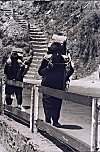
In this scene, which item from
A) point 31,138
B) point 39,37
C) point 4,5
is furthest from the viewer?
point 4,5

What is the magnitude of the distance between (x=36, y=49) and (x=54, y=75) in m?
17.4

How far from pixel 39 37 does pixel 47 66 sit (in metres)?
19.2

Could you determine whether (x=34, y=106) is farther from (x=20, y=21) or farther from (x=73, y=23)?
(x=20, y=21)

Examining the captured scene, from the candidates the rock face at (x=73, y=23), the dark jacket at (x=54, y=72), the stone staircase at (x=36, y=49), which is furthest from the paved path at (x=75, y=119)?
the rock face at (x=73, y=23)

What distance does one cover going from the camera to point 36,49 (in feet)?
77.6

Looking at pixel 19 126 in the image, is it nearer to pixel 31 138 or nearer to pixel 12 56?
pixel 31 138

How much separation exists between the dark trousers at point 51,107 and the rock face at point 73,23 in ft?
61.3

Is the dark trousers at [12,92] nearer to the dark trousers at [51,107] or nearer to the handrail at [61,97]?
the handrail at [61,97]

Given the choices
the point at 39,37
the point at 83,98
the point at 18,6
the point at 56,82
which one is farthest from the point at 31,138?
the point at 18,6

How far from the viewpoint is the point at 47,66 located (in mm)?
6270

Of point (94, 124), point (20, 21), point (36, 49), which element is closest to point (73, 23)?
point (20, 21)

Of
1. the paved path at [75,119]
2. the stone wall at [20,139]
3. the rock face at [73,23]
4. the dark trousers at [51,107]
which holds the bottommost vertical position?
the stone wall at [20,139]

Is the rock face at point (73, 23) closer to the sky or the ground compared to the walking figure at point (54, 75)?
closer to the sky

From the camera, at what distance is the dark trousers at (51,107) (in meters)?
6.29
